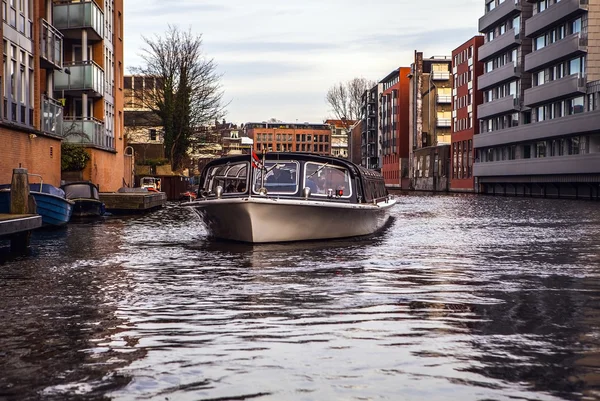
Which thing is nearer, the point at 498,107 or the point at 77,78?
the point at 77,78

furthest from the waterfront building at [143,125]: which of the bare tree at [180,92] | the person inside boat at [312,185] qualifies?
the person inside boat at [312,185]

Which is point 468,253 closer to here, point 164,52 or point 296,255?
point 296,255

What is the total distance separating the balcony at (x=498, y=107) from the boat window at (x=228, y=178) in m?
58.4

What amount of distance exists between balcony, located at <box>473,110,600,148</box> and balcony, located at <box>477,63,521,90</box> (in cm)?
458

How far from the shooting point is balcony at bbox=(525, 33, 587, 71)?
2451 inches

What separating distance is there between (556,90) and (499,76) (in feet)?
53.2

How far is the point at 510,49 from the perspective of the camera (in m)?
81.4

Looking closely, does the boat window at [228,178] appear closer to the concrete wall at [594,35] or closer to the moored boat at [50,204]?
the moored boat at [50,204]

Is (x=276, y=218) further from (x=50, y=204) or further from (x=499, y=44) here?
(x=499, y=44)

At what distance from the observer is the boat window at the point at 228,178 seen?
2222 centimetres

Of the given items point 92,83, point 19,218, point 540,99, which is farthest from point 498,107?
point 19,218

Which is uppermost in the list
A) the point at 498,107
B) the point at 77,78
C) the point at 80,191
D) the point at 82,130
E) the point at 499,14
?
the point at 499,14

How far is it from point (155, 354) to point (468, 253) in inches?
460

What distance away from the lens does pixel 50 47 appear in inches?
1447
